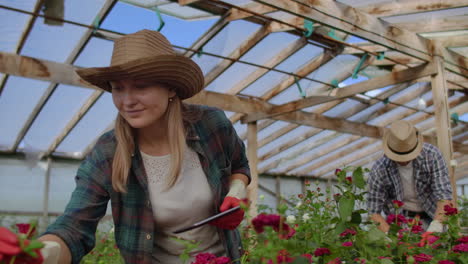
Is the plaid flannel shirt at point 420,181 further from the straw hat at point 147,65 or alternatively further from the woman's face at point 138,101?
the woman's face at point 138,101

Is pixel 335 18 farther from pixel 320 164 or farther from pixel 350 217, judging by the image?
pixel 320 164

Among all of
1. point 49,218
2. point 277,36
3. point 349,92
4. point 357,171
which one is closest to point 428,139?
point 349,92

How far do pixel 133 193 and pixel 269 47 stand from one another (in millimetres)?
4095

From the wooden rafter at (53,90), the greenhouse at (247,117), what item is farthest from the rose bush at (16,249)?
the wooden rafter at (53,90)

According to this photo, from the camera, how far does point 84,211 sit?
51.0 inches

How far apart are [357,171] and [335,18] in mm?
2613

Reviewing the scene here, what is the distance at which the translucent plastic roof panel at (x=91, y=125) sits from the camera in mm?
5809

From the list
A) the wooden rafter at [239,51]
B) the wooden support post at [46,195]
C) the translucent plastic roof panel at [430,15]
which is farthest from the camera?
the wooden support post at [46,195]

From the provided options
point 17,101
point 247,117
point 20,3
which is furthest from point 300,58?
point 17,101

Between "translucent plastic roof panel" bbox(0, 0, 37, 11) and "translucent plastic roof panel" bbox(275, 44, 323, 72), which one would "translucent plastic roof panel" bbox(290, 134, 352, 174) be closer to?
"translucent plastic roof panel" bbox(275, 44, 323, 72)

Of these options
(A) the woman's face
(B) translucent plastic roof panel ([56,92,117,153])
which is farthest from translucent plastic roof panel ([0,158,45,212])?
(A) the woman's face

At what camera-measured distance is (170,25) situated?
469 cm

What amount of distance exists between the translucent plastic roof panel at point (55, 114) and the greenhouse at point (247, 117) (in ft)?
0.08

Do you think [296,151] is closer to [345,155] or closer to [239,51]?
[345,155]
